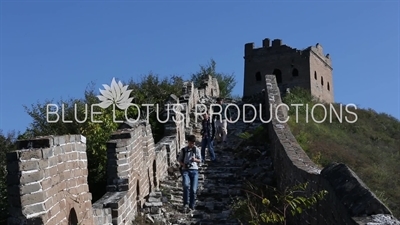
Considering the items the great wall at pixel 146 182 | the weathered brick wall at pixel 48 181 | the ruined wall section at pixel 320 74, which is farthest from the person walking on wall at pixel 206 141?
the ruined wall section at pixel 320 74

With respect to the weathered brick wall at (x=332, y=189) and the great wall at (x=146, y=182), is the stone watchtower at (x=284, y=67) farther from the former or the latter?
the weathered brick wall at (x=332, y=189)

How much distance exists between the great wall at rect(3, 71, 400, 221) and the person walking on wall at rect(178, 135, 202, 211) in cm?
29

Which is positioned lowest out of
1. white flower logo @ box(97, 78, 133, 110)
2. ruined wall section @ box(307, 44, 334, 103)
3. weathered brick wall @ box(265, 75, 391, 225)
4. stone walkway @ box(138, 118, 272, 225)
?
stone walkway @ box(138, 118, 272, 225)

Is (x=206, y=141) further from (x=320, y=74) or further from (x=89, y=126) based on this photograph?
(x=320, y=74)

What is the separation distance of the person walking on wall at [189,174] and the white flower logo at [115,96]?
7.12 meters

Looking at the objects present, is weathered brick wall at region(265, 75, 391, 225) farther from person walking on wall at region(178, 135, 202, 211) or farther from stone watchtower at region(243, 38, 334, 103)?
stone watchtower at region(243, 38, 334, 103)

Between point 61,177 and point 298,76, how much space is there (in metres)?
34.9

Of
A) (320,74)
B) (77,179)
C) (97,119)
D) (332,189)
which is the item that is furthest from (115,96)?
(320,74)

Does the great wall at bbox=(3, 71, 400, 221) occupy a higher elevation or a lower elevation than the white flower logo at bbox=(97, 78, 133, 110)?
lower

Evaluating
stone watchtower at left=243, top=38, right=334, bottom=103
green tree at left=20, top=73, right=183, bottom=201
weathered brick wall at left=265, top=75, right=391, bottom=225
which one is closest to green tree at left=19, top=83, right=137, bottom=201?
green tree at left=20, top=73, right=183, bottom=201

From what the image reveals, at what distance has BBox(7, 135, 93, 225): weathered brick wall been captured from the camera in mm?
5105

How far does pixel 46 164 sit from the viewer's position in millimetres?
5590

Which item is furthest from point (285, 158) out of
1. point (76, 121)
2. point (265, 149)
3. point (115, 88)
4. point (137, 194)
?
point (115, 88)

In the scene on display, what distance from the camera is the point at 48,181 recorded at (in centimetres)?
558
